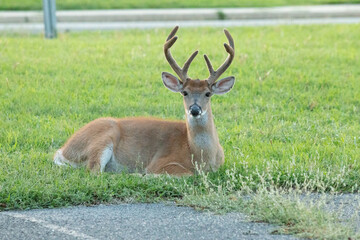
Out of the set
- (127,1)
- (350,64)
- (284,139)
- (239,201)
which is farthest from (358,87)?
(127,1)

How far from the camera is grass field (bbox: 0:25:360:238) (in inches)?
294

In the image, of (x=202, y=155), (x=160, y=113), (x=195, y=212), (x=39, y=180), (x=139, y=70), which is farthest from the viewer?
(x=139, y=70)

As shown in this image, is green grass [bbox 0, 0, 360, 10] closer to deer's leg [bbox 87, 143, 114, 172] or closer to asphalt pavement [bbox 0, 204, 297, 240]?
deer's leg [bbox 87, 143, 114, 172]

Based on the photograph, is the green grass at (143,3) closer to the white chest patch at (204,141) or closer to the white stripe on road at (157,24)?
the white stripe on road at (157,24)

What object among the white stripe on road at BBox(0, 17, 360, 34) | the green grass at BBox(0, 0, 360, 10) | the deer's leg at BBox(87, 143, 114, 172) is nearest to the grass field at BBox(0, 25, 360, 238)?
the deer's leg at BBox(87, 143, 114, 172)

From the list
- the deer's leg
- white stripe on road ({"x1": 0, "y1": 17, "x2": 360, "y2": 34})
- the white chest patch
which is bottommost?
the deer's leg

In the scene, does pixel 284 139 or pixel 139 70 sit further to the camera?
pixel 139 70

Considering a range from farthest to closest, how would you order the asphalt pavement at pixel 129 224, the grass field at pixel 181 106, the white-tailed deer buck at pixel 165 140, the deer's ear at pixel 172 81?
1. the deer's ear at pixel 172 81
2. the white-tailed deer buck at pixel 165 140
3. the grass field at pixel 181 106
4. the asphalt pavement at pixel 129 224

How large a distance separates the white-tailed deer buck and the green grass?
1359cm

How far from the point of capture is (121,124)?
866 cm

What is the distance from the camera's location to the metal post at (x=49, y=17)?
50.5 feet

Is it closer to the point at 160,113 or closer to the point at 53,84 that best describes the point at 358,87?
→ the point at 160,113

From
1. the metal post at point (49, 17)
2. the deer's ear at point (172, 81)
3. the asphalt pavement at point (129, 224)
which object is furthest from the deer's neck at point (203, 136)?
the metal post at point (49, 17)

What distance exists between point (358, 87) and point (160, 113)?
312cm
